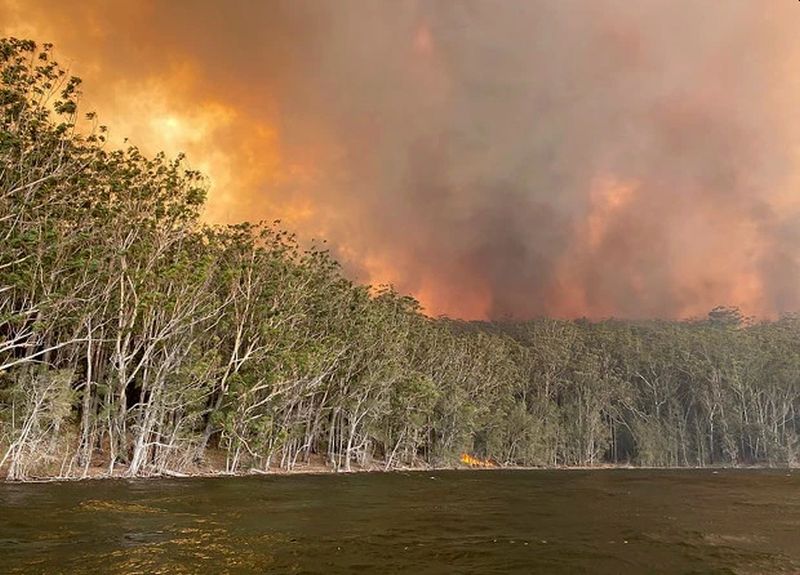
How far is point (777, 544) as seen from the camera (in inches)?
806

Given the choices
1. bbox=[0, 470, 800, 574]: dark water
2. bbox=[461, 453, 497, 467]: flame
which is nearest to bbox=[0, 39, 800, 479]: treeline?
bbox=[461, 453, 497, 467]: flame

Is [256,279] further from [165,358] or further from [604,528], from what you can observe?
[604,528]

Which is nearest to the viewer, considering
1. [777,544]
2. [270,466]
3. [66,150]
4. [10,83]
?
[777,544]

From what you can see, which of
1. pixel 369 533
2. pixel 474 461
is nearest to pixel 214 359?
pixel 369 533

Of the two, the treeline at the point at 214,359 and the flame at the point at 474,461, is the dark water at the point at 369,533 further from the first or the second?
the flame at the point at 474,461

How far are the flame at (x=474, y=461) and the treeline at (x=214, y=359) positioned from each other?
154cm

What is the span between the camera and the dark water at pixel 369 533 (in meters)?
14.6

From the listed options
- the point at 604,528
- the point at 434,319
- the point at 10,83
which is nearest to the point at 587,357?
the point at 434,319

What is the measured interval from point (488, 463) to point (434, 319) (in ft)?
91.8

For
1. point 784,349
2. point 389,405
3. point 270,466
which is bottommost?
point 270,466

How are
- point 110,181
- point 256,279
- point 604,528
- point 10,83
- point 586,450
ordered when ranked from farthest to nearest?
point 586,450 < point 256,279 < point 110,181 < point 10,83 < point 604,528

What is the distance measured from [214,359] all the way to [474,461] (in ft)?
210

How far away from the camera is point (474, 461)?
9931cm

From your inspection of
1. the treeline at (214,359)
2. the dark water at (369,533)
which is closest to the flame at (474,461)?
the treeline at (214,359)
